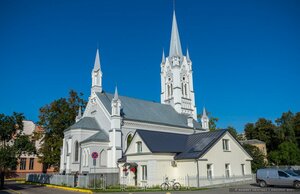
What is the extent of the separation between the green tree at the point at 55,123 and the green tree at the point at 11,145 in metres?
17.7

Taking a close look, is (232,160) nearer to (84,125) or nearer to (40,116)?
(84,125)

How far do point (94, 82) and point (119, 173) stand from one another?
18054mm

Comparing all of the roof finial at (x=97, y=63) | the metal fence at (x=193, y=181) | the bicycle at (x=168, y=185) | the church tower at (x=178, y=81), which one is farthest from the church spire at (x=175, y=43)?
the bicycle at (x=168, y=185)

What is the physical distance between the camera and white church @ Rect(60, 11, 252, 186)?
1185 inches

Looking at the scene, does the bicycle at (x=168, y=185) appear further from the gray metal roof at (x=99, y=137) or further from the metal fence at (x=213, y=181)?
the gray metal roof at (x=99, y=137)

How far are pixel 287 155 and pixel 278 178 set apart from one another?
4105cm

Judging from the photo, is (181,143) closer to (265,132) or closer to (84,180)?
(84,180)

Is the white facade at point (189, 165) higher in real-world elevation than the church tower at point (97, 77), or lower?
lower

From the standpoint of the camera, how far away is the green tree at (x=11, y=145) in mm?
28734

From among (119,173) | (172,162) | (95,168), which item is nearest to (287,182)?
(172,162)

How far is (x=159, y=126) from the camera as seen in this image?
150 feet

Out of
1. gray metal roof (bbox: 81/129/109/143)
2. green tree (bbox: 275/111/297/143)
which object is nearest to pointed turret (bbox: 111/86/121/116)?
gray metal roof (bbox: 81/129/109/143)

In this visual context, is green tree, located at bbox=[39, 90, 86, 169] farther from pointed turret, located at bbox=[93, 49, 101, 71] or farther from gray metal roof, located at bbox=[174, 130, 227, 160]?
gray metal roof, located at bbox=[174, 130, 227, 160]

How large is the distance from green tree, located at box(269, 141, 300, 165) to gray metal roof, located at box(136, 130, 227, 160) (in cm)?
3815
